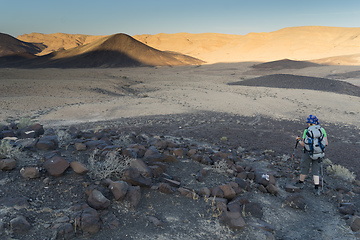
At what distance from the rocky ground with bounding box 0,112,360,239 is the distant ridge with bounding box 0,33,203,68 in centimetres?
6346

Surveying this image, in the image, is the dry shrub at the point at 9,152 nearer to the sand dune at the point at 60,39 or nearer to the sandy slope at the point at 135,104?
the sandy slope at the point at 135,104

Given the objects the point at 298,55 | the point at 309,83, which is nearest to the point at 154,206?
the point at 309,83

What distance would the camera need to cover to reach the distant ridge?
6762 centimetres

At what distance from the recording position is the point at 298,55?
76312 millimetres

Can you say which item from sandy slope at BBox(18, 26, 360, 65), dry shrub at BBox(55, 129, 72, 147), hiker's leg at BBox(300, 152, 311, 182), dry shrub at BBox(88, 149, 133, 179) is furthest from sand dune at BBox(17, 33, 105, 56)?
hiker's leg at BBox(300, 152, 311, 182)

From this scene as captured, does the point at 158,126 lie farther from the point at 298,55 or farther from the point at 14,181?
the point at 298,55

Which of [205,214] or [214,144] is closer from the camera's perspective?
[205,214]

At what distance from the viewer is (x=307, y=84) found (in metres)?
28.4

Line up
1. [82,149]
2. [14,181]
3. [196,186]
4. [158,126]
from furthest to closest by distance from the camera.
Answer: [158,126]
[82,149]
[196,186]
[14,181]

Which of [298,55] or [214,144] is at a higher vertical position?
[298,55]

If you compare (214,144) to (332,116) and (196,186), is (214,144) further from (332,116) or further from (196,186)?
→ (332,116)

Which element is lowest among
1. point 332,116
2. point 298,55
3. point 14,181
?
point 332,116

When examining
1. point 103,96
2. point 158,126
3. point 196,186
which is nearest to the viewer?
point 196,186

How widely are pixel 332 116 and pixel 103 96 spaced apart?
15607mm
